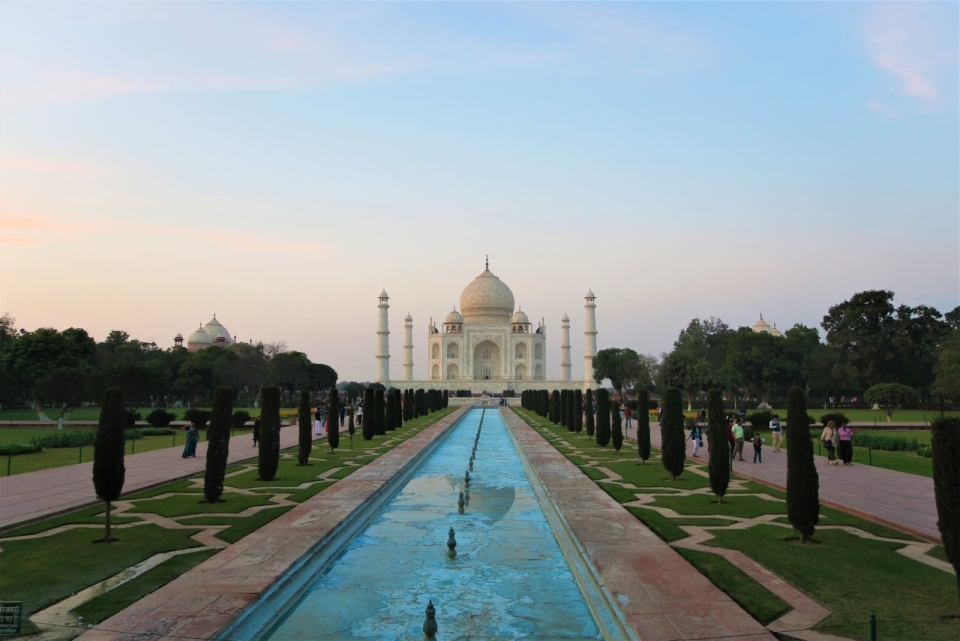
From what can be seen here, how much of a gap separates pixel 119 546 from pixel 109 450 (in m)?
1.13

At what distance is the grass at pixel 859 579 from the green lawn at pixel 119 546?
503 cm

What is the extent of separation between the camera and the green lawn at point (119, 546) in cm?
572

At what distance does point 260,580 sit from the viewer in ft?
19.2

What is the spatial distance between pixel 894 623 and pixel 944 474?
1.12 metres

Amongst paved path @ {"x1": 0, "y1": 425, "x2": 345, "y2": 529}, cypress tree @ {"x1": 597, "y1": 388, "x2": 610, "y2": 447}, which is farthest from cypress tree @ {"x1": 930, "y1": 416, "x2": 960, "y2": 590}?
cypress tree @ {"x1": 597, "y1": 388, "x2": 610, "y2": 447}

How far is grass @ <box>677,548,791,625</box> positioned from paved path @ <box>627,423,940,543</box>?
8.58 ft

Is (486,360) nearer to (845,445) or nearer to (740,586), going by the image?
(845,445)

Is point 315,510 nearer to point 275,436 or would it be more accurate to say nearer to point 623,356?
point 275,436

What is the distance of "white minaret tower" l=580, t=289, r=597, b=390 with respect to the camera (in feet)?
197

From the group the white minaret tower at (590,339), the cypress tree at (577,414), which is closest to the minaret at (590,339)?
the white minaret tower at (590,339)

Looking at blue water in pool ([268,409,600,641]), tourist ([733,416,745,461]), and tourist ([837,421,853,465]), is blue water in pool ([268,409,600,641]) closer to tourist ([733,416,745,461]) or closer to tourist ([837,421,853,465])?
tourist ([733,416,745,461])

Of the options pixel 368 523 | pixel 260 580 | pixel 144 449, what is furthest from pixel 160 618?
pixel 144 449

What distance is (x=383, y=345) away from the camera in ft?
200

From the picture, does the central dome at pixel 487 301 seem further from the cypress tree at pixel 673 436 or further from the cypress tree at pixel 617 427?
the cypress tree at pixel 673 436
